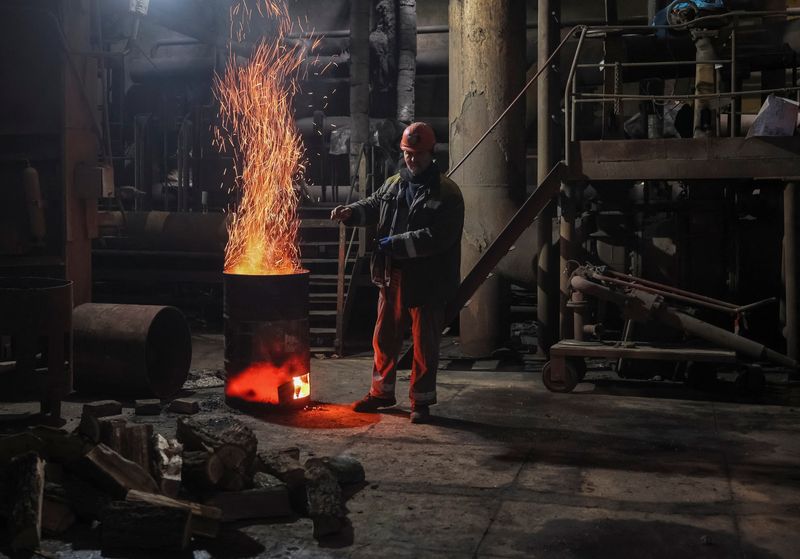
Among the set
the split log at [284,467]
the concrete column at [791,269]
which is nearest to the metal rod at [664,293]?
the concrete column at [791,269]

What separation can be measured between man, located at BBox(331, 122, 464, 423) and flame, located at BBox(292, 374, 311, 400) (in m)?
0.45

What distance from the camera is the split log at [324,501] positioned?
456 cm

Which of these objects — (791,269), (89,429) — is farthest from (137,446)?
(791,269)

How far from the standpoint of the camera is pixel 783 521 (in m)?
4.79

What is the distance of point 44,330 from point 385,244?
7.97 feet

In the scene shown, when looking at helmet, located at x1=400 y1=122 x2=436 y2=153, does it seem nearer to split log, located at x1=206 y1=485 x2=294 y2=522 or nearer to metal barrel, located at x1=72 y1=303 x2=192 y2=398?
metal barrel, located at x1=72 y1=303 x2=192 y2=398

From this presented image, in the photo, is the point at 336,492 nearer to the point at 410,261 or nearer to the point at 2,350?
the point at 410,261

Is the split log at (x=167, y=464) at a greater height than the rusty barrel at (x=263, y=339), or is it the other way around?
the rusty barrel at (x=263, y=339)

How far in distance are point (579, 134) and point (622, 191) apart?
384cm

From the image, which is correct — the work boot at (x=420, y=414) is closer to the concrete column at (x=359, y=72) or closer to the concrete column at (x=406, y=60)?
the concrete column at (x=359, y=72)

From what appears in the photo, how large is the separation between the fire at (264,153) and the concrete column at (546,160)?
2.53 meters

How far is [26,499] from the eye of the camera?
4418mm

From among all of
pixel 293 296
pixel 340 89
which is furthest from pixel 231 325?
pixel 340 89

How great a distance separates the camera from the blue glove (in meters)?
7.02
